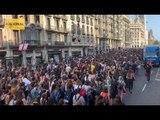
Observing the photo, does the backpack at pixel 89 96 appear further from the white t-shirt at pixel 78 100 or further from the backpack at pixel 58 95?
Answer: the backpack at pixel 58 95

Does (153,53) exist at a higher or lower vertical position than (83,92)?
higher

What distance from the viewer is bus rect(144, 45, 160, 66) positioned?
2148 centimetres

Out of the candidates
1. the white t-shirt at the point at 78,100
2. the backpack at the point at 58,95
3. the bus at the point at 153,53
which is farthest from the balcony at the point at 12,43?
the white t-shirt at the point at 78,100

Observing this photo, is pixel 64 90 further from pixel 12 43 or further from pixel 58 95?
pixel 12 43

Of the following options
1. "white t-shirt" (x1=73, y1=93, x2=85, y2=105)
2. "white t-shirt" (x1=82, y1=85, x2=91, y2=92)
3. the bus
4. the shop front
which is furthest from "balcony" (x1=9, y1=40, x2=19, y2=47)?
"white t-shirt" (x1=73, y1=93, x2=85, y2=105)

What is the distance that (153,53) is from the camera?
22.5m

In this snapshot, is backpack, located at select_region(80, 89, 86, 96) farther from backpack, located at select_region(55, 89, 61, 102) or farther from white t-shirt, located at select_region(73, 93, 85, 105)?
backpack, located at select_region(55, 89, 61, 102)

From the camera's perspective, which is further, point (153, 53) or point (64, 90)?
point (153, 53)

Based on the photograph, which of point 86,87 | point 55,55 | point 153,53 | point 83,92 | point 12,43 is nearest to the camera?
point 83,92

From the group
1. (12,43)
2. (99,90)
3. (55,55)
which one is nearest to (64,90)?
(99,90)
